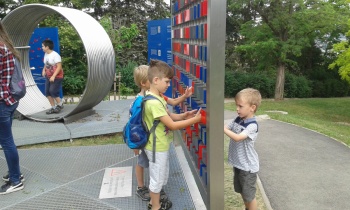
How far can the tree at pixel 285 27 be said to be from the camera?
20.1 metres

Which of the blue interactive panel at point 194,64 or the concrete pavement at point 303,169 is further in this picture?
the concrete pavement at point 303,169

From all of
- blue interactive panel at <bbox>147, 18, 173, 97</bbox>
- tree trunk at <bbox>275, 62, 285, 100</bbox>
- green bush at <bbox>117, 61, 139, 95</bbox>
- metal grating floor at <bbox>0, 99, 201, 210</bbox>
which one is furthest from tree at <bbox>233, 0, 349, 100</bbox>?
metal grating floor at <bbox>0, 99, 201, 210</bbox>

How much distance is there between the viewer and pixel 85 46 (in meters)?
7.22

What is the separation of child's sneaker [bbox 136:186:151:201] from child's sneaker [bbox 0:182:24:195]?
1.46m

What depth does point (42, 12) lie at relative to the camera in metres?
8.38

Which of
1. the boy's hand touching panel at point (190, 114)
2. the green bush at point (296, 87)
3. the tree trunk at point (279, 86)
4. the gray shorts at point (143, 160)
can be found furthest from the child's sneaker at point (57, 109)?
the green bush at point (296, 87)

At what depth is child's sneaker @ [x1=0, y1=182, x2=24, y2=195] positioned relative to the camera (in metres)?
4.25

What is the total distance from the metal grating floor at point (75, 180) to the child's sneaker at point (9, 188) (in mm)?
67

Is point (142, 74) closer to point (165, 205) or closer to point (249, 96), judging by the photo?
point (249, 96)

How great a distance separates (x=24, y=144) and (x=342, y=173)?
5.29 metres

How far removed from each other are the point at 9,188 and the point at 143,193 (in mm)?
1606

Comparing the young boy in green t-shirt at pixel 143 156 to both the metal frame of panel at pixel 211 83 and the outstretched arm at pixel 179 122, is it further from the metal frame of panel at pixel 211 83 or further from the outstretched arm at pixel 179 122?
the outstretched arm at pixel 179 122

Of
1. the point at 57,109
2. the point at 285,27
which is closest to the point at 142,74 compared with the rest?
the point at 57,109

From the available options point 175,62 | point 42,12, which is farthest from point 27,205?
point 42,12
